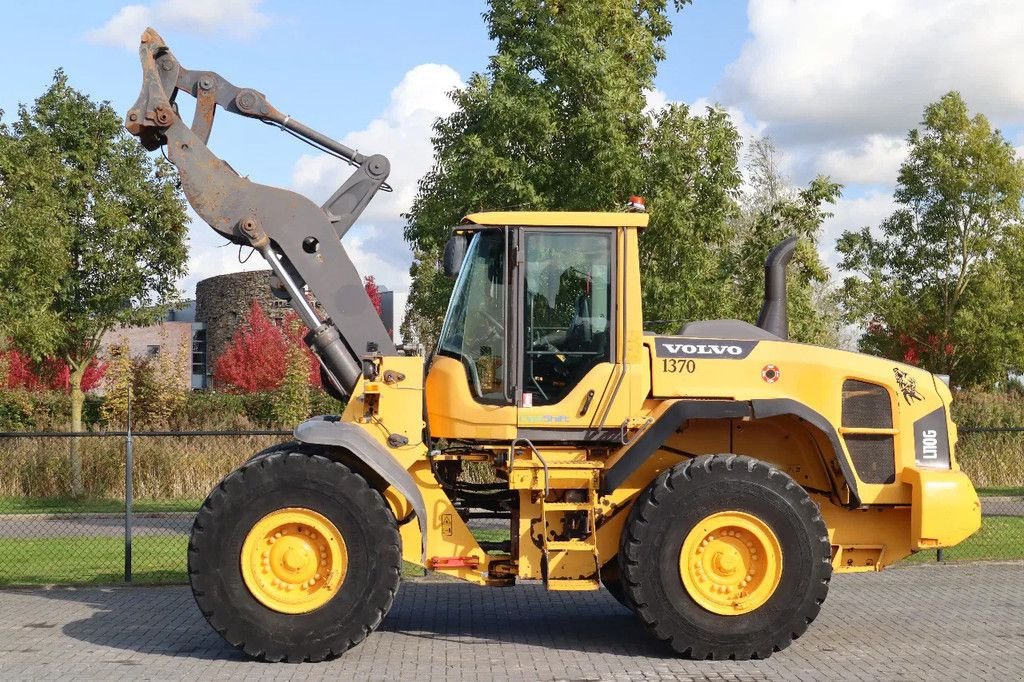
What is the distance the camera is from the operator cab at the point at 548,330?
9.00 metres

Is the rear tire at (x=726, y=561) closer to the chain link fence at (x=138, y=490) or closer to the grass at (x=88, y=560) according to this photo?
the grass at (x=88, y=560)

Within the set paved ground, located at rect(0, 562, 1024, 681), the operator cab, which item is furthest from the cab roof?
paved ground, located at rect(0, 562, 1024, 681)

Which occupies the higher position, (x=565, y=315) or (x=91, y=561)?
(x=565, y=315)

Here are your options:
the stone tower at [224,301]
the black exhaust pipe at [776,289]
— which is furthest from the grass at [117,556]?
the stone tower at [224,301]

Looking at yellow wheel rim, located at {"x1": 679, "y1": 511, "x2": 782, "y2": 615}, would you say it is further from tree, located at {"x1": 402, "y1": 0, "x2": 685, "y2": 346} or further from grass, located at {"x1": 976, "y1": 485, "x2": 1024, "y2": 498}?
grass, located at {"x1": 976, "y1": 485, "x2": 1024, "y2": 498}

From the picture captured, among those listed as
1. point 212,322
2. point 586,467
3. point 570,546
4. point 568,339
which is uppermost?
point 212,322

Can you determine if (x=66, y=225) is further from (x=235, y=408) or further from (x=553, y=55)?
(x=553, y=55)

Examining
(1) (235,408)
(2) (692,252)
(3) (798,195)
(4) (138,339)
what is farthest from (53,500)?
(4) (138,339)

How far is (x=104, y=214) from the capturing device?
21516mm

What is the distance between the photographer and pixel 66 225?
836 inches

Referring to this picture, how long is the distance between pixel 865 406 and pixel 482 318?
9.68 ft

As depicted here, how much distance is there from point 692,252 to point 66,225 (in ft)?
36.7

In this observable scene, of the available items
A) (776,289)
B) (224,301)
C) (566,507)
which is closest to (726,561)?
(566,507)

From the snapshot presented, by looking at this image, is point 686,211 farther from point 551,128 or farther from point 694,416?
point 694,416
